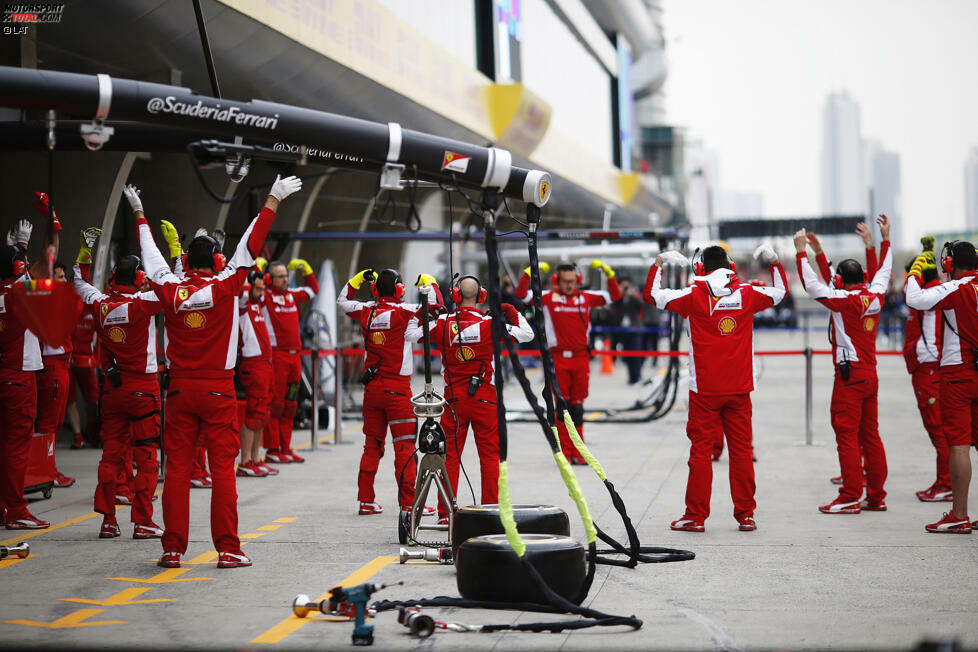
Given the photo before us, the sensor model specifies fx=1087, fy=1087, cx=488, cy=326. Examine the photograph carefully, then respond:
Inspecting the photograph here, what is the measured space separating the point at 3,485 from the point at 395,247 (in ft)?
55.6

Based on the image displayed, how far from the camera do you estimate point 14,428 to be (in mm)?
8492

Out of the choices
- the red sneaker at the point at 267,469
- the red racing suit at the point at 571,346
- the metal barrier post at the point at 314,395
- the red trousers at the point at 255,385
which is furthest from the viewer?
the metal barrier post at the point at 314,395

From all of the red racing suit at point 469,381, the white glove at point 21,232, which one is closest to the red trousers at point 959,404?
the red racing suit at point 469,381

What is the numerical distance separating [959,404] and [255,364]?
658cm

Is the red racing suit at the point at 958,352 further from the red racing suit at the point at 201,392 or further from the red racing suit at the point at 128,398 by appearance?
the red racing suit at the point at 128,398

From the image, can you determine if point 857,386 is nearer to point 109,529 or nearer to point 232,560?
point 232,560

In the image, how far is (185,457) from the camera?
721 cm

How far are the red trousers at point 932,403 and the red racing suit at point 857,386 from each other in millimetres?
860

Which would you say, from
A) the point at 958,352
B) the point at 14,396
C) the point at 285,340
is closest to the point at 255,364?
the point at 285,340

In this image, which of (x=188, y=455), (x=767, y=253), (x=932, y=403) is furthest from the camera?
(x=932, y=403)

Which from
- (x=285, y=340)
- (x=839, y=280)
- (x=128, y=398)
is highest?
(x=839, y=280)

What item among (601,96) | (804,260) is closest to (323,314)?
(804,260)

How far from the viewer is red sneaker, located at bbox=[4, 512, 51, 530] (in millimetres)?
8617

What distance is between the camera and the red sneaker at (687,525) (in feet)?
27.1
